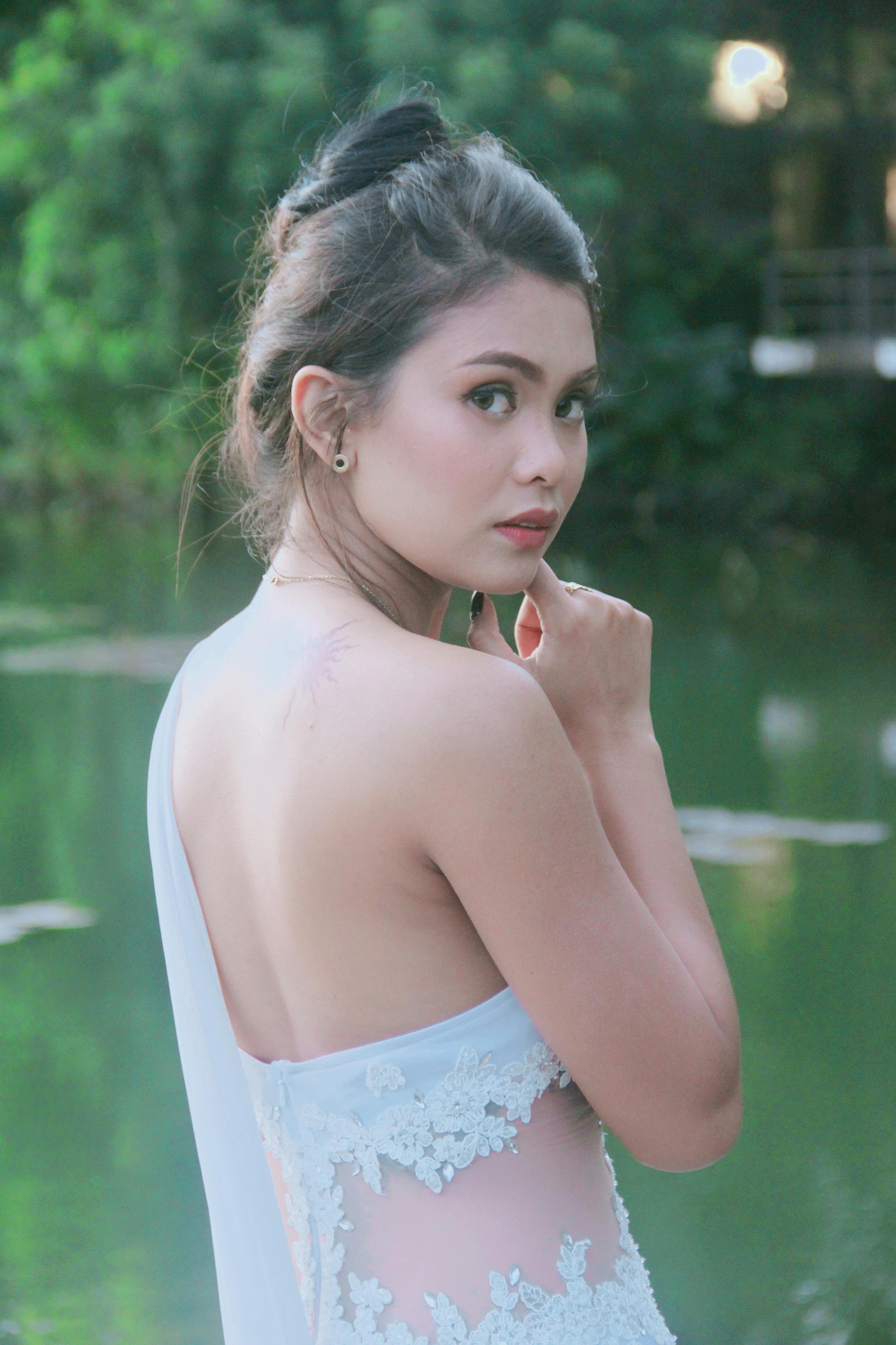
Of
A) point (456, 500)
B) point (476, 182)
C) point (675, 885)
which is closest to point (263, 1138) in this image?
point (675, 885)

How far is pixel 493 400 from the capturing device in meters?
0.97

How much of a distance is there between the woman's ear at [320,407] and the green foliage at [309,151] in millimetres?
11875

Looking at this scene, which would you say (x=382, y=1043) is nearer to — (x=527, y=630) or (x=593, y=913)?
(x=593, y=913)

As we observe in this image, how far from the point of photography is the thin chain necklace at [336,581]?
3.25 feet

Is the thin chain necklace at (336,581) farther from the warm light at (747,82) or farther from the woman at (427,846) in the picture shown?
the warm light at (747,82)

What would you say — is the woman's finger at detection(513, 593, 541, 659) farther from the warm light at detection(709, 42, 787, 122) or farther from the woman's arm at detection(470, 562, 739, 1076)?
the warm light at detection(709, 42, 787, 122)

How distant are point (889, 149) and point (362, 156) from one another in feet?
Result: 55.1

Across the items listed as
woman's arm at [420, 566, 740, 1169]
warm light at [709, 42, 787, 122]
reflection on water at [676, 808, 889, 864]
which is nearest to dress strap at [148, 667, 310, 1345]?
woman's arm at [420, 566, 740, 1169]

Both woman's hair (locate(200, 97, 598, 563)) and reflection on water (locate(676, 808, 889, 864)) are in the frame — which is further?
reflection on water (locate(676, 808, 889, 864))

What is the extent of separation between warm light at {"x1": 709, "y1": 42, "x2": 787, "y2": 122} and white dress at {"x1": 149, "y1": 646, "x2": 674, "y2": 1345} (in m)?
15.4

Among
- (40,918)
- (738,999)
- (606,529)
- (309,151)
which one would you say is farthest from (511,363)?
(606,529)

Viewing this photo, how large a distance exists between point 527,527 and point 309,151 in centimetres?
1259

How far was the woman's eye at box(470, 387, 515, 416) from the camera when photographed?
96 cm

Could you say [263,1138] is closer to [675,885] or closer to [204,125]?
[675,885]
